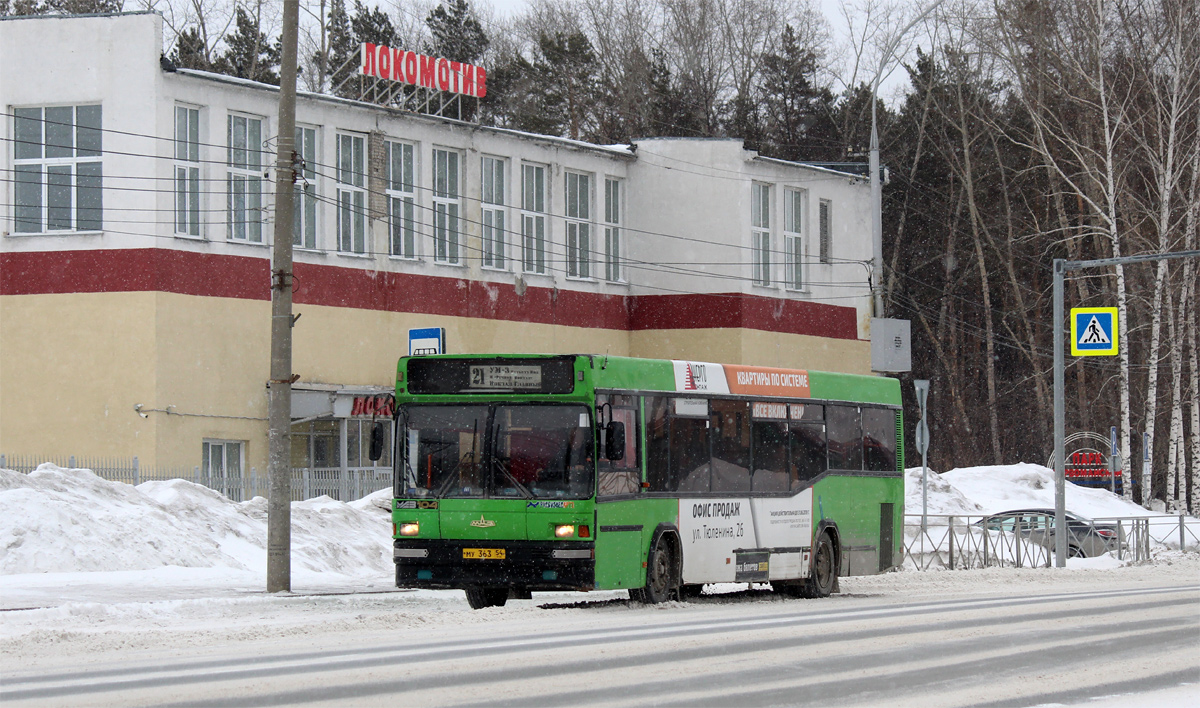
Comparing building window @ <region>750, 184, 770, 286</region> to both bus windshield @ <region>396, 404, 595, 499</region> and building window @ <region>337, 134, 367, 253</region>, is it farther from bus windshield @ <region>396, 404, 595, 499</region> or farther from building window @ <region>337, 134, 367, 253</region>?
bus windshield @ <region>396, 404, 595, 499</region>

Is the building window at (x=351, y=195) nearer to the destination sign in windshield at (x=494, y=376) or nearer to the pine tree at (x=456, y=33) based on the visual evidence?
the destination sign in windshield at (x=494, y=376)

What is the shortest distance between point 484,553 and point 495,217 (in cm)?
2790

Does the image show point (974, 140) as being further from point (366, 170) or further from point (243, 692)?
point (243, 692)

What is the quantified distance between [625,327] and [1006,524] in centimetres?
1544

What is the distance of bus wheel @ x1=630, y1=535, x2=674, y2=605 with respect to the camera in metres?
18.7

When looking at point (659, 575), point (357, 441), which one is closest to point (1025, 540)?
point (357, 441)

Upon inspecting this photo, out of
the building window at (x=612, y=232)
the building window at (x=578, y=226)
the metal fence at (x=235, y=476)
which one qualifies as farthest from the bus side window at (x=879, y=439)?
the building window at (x=612, y=232)

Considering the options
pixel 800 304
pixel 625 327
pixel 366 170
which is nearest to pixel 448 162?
pixel 366 170

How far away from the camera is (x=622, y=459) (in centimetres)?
1841

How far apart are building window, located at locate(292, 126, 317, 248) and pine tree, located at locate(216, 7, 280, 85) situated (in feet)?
67.9

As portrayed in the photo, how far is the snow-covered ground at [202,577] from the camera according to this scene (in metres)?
15.8

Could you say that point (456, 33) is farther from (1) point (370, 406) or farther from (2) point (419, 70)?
(1) point (370, 406)

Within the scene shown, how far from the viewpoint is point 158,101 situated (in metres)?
36.2

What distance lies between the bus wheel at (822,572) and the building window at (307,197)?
66.5 feet
